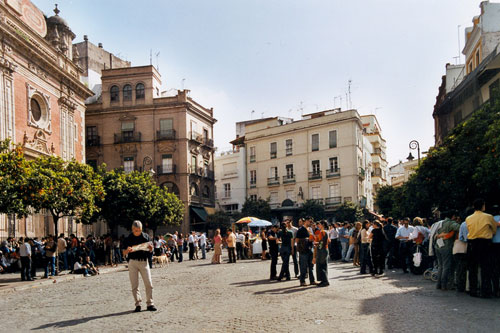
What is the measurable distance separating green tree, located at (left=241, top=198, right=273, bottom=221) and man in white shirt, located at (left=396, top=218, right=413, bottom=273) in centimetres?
3474

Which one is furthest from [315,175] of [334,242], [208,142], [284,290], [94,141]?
[284,290]

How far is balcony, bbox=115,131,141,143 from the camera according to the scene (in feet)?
156

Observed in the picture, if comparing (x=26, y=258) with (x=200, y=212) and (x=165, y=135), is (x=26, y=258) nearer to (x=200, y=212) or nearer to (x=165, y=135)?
(x=165, y=135)

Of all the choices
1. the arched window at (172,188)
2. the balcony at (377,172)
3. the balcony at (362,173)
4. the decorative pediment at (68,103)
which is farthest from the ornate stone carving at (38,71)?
the balcony at (377,172)

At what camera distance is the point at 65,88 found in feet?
105

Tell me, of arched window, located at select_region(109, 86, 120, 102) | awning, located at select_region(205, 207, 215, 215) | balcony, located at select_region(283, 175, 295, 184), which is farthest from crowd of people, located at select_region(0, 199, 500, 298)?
balcony, located at select_region(283, 175, 295, 184)

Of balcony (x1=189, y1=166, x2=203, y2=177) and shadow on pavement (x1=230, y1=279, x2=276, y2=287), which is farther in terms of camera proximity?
balcony (x1=189, y1=166, x2=203, y2=177)

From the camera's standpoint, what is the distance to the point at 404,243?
50.0 feet

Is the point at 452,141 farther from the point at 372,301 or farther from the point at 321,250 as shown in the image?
the point at 372,301

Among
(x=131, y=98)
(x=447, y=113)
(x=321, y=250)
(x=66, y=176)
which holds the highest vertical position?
(x=131, y=98)

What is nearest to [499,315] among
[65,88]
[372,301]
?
[372,301]

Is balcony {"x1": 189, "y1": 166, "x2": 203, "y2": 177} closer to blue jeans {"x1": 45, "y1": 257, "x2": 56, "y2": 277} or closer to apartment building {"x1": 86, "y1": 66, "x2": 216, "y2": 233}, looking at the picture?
apartment building {"x1": 86, "y1": 66, "x2": 216, "y2": 233}

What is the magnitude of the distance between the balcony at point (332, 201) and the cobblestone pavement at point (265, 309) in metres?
35.9

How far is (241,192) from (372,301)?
47156mm
